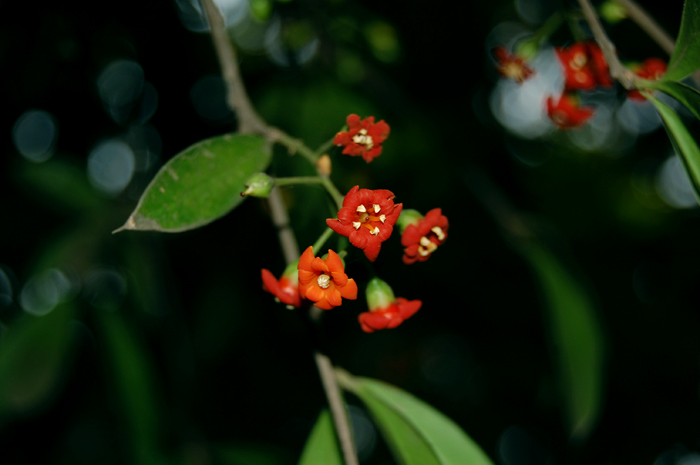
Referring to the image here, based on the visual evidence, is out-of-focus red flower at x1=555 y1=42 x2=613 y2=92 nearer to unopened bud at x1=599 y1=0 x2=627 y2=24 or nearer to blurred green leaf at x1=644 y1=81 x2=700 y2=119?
unopened bud at x1=599 y1=0 x2=627 y2=24

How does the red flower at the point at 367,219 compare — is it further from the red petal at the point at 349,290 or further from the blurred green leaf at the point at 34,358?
the blurred green leaf at the point at 34,358

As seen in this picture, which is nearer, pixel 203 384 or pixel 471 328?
pixel 203 384

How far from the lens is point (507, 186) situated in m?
4.58

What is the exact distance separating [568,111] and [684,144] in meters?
1.08

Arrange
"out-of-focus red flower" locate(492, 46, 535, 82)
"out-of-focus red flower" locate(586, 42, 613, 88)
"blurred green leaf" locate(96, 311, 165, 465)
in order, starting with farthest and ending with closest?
1. "blurred green leaf" locate(96, 311, 165, 465)
2. "out-of-focus red flower" locate(492, 46, 535, 82)
3. "out-of-focus red flower" locate(586, 42, 613, 88)

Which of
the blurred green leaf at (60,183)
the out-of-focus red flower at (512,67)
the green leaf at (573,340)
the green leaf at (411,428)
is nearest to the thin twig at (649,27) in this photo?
the out-of-focus red flower at (512,67)

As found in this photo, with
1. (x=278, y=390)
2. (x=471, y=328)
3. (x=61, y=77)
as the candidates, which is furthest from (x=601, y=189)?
(x=61, y=77)

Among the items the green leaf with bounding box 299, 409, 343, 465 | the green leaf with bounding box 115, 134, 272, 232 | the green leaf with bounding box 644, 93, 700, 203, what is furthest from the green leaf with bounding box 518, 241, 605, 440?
the green leaf with bounding box 115, 134, 272, 232

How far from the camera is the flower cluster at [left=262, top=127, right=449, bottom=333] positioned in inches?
37.2

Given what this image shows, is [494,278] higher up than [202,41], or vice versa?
[202,41]

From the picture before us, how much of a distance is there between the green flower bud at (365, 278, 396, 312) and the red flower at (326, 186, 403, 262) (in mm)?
207

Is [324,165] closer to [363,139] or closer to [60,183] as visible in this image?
[363,139]

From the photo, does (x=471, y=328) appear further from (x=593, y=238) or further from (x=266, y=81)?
(x=266, y=81)

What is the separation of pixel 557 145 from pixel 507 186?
1819mm
